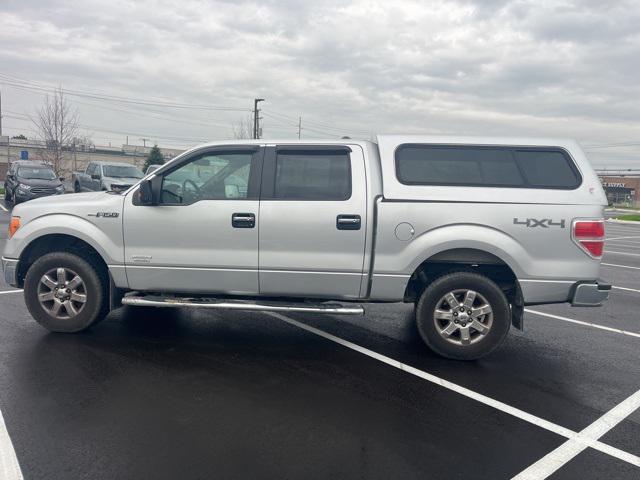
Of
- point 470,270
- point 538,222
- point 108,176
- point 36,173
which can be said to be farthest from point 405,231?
point 36,173

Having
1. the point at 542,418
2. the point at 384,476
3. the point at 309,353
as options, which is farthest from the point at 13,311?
the point at 542,418

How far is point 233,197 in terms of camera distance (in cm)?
513

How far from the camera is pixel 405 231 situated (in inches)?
193

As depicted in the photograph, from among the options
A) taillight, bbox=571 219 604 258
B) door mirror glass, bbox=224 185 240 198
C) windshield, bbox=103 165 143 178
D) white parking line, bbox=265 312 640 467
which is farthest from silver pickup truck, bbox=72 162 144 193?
taillight, bbox=571 219 604 258

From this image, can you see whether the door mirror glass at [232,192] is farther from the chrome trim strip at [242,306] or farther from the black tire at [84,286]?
the black tire at [84,286]

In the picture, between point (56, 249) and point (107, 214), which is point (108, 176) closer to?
point (56, 249)

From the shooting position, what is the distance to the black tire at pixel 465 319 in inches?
193

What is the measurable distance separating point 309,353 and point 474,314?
Answer: 64.3 inches

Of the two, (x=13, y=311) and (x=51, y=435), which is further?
(x=13, y=311)

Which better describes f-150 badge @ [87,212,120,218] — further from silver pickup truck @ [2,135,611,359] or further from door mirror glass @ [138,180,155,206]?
door mirror glass @ [138,180,155,206]

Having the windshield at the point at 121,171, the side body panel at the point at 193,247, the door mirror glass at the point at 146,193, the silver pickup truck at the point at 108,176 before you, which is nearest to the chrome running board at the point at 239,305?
the side body panel at the point at 193,247

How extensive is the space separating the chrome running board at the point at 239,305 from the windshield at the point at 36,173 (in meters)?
17.8

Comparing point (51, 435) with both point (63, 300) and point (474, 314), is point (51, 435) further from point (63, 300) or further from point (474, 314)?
point (474, 314)

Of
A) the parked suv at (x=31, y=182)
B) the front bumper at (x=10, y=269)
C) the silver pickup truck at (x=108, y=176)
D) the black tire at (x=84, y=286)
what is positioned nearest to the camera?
the black tire at (x=84, y=286)
